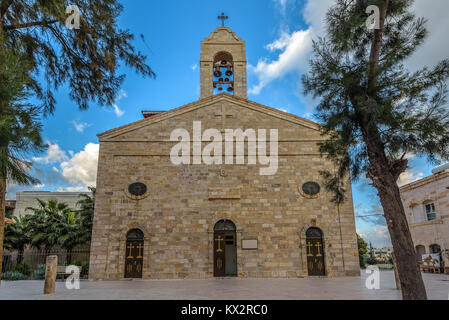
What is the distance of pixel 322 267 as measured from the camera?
47.2 ft

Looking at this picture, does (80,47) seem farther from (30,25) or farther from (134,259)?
(134,259)

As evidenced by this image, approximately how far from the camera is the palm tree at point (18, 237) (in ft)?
57.5

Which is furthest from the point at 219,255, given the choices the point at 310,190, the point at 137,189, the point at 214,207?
the point at 310,190

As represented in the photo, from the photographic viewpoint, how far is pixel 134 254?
1441cm

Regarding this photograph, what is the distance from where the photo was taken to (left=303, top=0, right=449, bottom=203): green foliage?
641 cm

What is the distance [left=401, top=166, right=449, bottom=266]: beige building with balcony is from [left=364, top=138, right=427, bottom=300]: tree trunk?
37.7 feet

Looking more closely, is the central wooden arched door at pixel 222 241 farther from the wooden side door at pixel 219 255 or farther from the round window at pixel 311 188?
the round window at pixel 311 188

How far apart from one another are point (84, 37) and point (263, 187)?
10409 millimetres

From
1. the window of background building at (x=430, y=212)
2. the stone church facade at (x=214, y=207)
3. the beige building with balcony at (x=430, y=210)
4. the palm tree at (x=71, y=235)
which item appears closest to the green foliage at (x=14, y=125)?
the stone church facade at (x=214, y=207)

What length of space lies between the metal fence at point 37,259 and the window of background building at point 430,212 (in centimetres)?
1789

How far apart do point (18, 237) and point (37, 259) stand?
5.05 feet

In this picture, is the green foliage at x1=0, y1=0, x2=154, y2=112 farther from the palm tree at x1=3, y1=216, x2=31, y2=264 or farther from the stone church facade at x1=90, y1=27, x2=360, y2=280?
the palm tree at x1=3, y1=216, x2=31, y2=264
